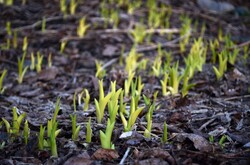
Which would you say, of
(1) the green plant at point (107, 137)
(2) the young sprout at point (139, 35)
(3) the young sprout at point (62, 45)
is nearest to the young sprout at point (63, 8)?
(3) the young sprout at point (62, 45)

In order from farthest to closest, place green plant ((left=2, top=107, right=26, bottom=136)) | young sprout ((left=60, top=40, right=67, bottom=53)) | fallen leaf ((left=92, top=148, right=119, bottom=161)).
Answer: young sprout ((left=60, top=40, right=67, bottom=53)), green plant ((left=2, top=107, right=26, bottom=136)), fallen leaf ((left=92, top=148, right=119, bottom=161))

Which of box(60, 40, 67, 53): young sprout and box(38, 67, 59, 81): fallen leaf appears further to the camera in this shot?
box(60, 40, 67, 53): young sprout

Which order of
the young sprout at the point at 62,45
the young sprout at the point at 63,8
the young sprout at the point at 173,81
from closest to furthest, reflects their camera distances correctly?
the young sprout at the point at 173,81
the young sprout at the point at 62,45
the young sprout at the point at 63,8

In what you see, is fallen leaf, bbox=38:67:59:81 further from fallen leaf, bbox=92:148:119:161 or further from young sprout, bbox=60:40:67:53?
fallen leaf, bbox=92:148:119:161

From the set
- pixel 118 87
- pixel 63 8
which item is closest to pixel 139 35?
pixel 63 8

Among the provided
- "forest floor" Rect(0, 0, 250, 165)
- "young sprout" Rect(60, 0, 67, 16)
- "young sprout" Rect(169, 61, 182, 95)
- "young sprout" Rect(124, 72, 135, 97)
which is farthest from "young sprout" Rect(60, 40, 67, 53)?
"young sprout" Rect(169, 61, 182, 95)

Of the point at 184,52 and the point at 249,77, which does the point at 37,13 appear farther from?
the point at 249,77

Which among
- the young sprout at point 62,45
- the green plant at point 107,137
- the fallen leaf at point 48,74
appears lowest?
the green plant at point 107,137

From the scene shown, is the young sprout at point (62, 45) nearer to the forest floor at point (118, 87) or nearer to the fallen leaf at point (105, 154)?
the forest floor at point (118, 87)

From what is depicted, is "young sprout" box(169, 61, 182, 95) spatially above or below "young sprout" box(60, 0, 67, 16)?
below

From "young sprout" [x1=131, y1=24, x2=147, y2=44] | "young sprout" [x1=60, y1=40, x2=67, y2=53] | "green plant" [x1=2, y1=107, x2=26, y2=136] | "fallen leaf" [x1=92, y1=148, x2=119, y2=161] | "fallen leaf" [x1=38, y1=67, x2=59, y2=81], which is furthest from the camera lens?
"young sprout" [x1=131, y1=24, x2=147, y2=44]
